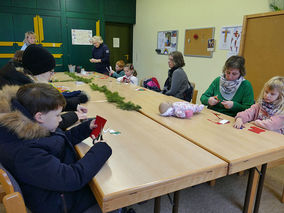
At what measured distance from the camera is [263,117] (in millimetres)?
1865

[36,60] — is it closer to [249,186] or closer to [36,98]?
[36,98]

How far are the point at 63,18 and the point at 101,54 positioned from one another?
6.08ft

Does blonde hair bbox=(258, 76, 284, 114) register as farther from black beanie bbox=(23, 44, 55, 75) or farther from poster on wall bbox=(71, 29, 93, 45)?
poster on wall bbox=(71, 29, 93, 45)

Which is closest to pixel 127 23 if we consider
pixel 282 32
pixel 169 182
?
pixel 282 32

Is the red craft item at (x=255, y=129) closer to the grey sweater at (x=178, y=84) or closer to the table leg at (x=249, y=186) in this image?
the table leg at (x=249, y=186)

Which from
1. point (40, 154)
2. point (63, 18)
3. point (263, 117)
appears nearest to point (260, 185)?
point (263, 117)

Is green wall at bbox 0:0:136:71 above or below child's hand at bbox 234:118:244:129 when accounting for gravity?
above

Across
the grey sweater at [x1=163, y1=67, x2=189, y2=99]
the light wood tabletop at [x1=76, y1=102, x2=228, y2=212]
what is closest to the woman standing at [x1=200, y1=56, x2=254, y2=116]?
the grey sweater at [x1=163, y1=67, x2=189, y2=99]

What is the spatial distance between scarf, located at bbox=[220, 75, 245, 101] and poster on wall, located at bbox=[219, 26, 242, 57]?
2.00m

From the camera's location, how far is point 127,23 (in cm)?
700

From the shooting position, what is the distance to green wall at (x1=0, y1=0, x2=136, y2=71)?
17.9 feet

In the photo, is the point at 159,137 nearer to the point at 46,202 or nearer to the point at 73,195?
the point at 73,195

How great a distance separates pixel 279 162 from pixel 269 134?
329mm

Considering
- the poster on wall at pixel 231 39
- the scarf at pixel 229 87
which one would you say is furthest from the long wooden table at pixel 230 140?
the poster on wall at pixel 231 39
